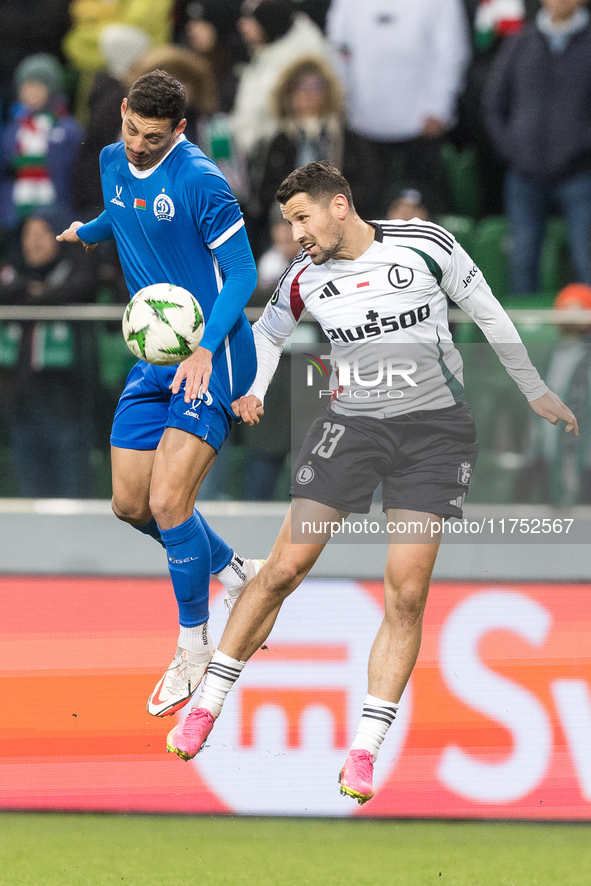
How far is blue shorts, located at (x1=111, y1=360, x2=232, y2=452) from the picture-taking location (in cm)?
496

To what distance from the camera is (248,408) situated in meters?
5.05

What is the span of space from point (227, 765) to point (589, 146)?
4261 mm

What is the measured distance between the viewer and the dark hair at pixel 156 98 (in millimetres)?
4652

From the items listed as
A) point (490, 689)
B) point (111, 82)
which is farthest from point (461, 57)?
point (490, 689)

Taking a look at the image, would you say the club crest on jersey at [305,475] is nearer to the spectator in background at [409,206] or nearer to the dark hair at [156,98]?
the dark hair at [156,98]

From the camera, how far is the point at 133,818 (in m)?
6.70

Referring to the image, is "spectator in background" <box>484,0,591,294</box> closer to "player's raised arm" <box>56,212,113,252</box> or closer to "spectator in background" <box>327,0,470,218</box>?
"spectator in background" <box>327,0,470,218</box>

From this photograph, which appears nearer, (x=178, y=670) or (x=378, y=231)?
(x=378, y=231)

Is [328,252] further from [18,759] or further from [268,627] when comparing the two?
[18,759]

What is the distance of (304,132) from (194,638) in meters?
3.36

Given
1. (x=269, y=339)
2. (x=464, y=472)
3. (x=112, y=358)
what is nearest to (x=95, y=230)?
(x=269, y=339)

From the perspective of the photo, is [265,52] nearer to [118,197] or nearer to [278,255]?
[278,255]

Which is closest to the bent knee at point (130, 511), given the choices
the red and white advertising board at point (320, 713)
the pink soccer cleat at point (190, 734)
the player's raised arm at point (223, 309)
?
the player's raised arm at point (223, 309)

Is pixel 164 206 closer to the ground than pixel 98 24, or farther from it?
closer to the ground
